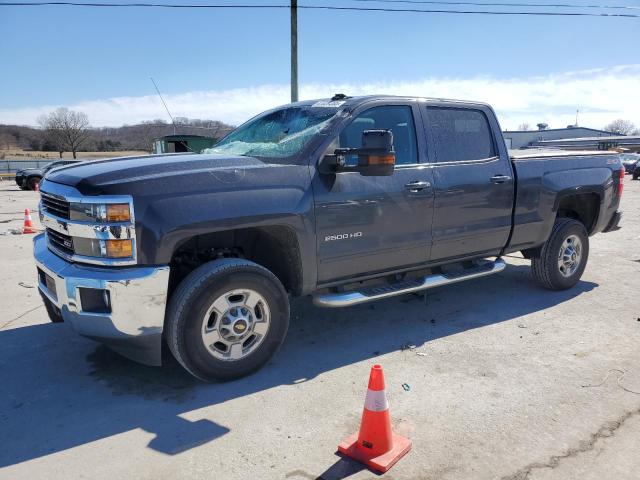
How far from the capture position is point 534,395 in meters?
3.34

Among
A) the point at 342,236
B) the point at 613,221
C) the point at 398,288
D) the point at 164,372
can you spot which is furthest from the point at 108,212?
the point at 613,221

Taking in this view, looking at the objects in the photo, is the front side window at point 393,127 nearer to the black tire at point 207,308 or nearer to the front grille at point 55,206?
the black tire at point 207,308

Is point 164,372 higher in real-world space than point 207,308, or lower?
lower

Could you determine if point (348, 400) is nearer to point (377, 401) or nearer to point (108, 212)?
point (377, 401)

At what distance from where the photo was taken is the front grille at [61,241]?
331 cm

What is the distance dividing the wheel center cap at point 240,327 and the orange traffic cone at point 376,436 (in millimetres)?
1134

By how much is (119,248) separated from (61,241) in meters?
0.69

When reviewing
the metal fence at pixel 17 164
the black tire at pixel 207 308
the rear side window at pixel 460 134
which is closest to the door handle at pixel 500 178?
the rear side window at pixel 460 134

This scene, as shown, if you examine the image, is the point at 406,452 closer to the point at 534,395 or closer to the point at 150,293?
the point at 534,395

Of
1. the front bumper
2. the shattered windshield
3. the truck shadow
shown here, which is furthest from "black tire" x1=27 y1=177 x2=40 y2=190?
the front bumper

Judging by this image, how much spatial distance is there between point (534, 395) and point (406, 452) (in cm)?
115

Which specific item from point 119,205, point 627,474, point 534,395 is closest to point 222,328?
point 119,205

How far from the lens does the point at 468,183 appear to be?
456 centimetres

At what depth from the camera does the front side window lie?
4.04 metres
